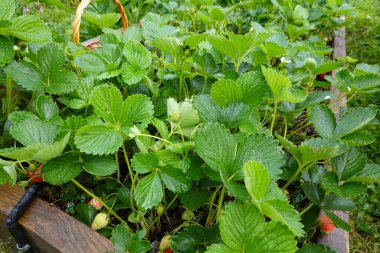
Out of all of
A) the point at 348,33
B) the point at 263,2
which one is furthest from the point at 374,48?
the point at 263,2

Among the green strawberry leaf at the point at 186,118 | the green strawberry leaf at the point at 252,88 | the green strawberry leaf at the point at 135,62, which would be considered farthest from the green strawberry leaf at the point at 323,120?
the green strawberry leaf at the point at 135,62

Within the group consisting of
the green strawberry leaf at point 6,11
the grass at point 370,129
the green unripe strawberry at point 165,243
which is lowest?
the grass at point 370,129

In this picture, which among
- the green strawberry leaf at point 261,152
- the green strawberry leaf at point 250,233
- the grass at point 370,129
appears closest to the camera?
the green strawberry leaf at point 250,233

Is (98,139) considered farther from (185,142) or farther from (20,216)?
(20,216)

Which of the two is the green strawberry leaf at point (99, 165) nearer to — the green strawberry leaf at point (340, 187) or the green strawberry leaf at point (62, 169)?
the green strawberry leaf at point (62, 169)

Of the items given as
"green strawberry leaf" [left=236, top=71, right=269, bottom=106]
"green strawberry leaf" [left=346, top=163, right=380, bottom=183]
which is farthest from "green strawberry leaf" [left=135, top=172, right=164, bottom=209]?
"green strawberry leaf" [left=346, top=163, right=380, bottom=183]

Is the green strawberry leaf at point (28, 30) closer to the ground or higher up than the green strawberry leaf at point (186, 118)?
higher up

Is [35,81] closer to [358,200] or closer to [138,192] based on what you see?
[138,192]
